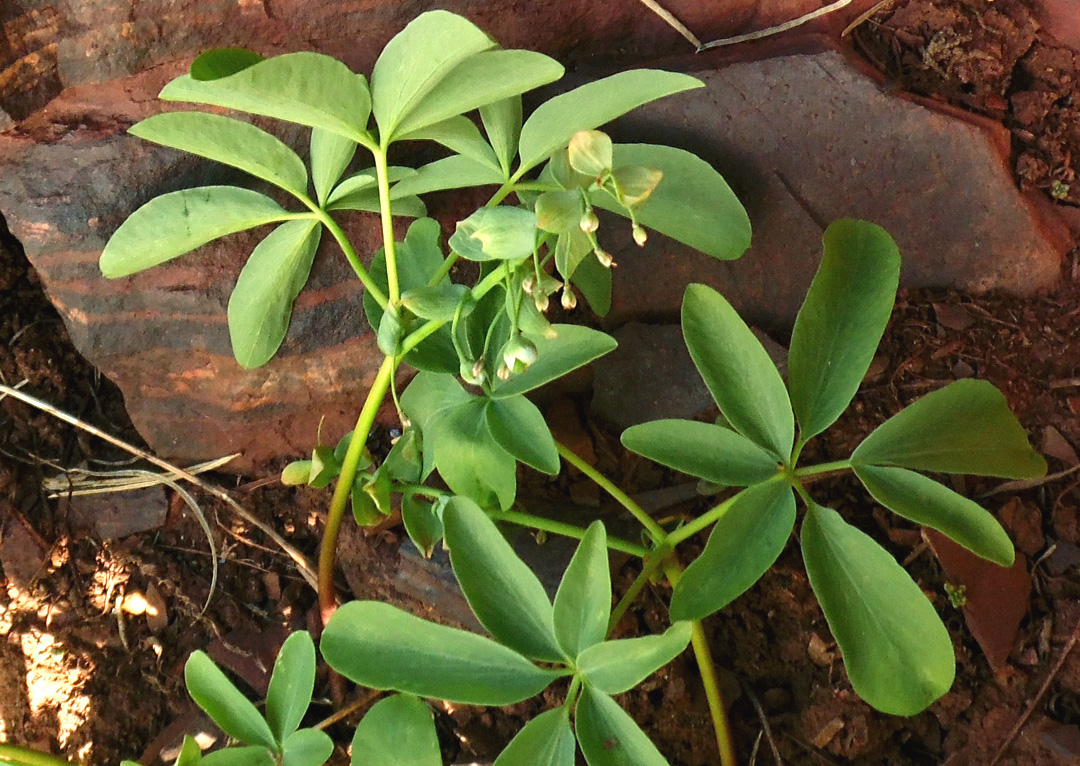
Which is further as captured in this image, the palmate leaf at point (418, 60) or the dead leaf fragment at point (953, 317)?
the dead leaf fragment at point (953, 317)

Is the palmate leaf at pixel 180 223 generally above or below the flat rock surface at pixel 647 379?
above

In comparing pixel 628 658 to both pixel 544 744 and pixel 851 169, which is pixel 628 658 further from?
pixel 851 169

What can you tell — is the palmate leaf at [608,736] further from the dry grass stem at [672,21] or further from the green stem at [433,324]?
the dry grass stem at [672,21]

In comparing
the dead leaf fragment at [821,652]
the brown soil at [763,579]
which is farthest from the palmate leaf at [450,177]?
the dead leaf fragment at [821,652]

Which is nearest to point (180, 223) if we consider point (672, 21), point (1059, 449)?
point (672, 21)

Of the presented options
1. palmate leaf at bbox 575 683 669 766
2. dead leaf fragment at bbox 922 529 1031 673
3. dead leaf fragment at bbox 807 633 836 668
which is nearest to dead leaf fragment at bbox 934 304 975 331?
dead leaf fragment at bbox 922 529 1031 673
